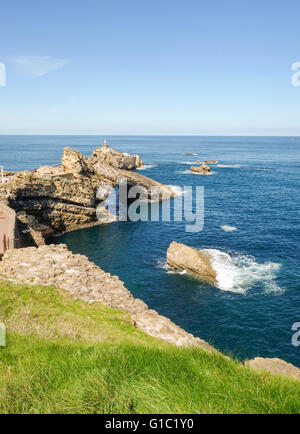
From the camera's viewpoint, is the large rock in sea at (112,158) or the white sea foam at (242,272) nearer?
the white sea foam at (242,272)

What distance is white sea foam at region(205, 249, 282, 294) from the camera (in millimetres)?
31297

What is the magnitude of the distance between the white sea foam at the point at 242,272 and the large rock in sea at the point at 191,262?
38.1 inches

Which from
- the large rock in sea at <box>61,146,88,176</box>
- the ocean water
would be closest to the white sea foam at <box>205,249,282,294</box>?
the ocean water

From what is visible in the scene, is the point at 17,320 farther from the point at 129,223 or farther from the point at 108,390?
the point at 129,223

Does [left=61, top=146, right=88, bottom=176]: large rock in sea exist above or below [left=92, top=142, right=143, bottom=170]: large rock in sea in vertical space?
below

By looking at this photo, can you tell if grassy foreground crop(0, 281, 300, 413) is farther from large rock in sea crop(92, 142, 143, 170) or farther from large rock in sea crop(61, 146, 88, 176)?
large rock in sea crop(92, 142, 143, 170)

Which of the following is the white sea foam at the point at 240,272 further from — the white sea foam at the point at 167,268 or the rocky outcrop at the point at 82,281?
the rocky outcrop at the point at 82,281

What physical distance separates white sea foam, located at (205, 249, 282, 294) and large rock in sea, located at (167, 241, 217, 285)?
0.97m

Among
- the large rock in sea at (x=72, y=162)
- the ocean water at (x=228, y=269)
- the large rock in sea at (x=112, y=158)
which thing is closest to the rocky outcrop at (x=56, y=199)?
the large rock in sea at (x=72, y=162)

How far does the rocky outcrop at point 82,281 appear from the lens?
1733 centimetres

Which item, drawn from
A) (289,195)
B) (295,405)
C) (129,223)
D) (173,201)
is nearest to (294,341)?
(295,405)

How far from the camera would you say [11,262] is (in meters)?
21.1

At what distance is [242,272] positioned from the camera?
112ft

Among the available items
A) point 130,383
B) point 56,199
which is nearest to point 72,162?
point 56,199
